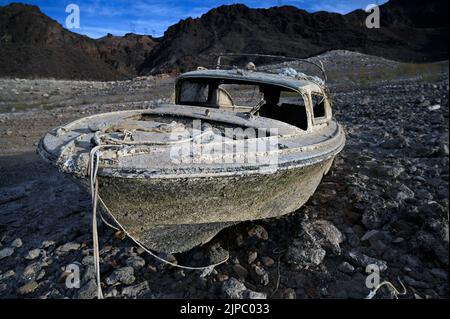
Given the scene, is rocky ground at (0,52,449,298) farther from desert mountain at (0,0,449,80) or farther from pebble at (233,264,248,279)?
desert mountain at (0,0,449,80)

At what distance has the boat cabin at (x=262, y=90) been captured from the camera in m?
4.34

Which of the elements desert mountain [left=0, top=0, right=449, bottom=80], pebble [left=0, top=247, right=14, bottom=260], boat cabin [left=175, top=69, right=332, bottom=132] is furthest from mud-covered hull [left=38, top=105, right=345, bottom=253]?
desert mountain [left=0, top=0, right=449, bottom=80]

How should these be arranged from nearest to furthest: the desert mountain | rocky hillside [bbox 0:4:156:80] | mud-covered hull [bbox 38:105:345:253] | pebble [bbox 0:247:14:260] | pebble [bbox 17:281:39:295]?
1. mud-covered hull [bbox 38:105:345:253]
2. pebble [bbox 17:281:39:295]
3. pebble [bbox 0:247:14:260]
4. rocky hillside [bbox 0:4:156:80]
5. the desert mountain

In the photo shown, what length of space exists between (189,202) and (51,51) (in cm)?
4191

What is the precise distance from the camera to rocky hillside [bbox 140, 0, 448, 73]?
133 ft

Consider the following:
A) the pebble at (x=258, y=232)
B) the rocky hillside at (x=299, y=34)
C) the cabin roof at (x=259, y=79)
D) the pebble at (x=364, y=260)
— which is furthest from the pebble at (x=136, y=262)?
the rocky hillside at (x=299, y=34)

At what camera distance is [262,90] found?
556cm

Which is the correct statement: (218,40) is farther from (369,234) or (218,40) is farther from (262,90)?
(369,234)

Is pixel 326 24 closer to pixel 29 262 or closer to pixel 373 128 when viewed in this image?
pixel 373 128

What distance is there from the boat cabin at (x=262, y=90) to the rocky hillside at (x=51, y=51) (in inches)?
1287

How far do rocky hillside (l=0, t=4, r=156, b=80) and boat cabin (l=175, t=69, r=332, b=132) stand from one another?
32.7 m

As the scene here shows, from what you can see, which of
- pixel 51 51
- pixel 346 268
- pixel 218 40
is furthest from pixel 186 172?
pixel 218 40

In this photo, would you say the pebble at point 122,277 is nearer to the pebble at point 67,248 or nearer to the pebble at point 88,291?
the pebble at point 88,291
